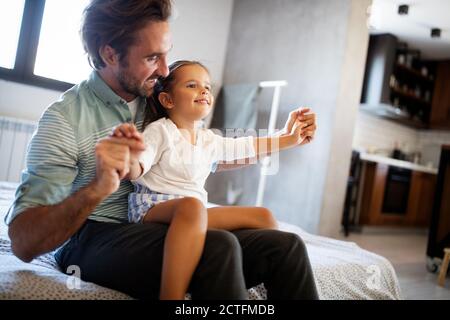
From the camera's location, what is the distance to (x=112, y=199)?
87 centimetres

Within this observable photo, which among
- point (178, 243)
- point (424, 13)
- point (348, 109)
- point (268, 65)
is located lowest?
point (178, 243)

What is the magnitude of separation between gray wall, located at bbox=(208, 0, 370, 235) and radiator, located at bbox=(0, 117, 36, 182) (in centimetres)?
158

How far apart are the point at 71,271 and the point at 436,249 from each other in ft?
8.80

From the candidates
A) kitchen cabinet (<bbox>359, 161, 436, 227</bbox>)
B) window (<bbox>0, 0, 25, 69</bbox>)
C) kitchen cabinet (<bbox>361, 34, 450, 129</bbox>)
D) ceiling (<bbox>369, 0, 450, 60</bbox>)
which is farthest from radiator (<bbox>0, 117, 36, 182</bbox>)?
kitchen cabinet (<bbox>361, 34, 450, 129</bbox>)

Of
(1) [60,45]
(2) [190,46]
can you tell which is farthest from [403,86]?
(1) [60,45]

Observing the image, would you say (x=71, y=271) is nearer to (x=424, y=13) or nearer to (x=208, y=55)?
(x=208, y=55)

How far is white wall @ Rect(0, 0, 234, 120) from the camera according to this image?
2635 millimetres

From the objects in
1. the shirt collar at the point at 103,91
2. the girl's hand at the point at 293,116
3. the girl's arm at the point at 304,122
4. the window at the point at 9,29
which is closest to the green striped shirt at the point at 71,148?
the shirt collar at the point at 103,91

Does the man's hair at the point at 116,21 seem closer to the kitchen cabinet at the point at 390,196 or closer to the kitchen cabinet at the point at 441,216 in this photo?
the kitchen cabinet at the point at 441,216

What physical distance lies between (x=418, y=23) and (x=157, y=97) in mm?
3545

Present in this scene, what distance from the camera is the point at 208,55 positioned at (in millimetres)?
3457

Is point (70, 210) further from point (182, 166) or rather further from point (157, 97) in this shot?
point (157, 97)

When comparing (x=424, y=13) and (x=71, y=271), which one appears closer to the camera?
(x=71, y=271)
